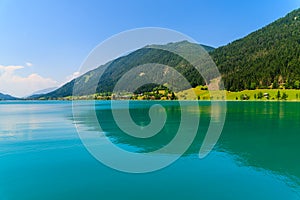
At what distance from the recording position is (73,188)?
17484mm

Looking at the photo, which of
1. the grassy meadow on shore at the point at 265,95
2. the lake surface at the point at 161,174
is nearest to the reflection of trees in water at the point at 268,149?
the lake surface at the point at 161,174

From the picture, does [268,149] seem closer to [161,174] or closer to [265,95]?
[161,174]

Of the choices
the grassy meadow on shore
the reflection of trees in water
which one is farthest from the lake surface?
the grassy meadow on shore

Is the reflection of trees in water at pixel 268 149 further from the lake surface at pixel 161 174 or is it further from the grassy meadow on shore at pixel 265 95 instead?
the grassy meadow on shore at pixel 265 95

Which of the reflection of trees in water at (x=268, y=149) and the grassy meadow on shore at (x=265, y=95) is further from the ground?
the grassy meadow on shore at (x=265, y=95)

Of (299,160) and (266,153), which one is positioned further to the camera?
(266,153)

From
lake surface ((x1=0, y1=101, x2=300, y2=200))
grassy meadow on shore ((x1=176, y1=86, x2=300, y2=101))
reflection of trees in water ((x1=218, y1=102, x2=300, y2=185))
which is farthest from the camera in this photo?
grassy meadow on shore ((x1=176, y1=86, x2=300, y2=101))

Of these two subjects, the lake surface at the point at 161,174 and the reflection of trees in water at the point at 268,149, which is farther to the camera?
the reflection of trees in water at the point at 268,149

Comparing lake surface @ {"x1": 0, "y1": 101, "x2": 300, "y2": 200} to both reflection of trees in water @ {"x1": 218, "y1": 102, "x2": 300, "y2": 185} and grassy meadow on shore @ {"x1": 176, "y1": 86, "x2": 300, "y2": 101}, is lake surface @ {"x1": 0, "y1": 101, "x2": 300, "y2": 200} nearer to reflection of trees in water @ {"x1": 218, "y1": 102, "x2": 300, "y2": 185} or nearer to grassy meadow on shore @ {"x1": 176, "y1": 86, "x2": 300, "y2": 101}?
reflection of trees in water @ {"x1": 218, "y1": 102, "x2": 300, "y2": 185}

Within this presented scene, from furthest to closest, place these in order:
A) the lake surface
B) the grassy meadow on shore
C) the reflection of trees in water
→ the grassy meadow on shore → the reflection of trees in water → the lake surface

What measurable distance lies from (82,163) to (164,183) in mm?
9602

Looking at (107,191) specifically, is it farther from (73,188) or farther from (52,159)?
(52,159)

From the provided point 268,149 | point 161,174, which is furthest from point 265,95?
point 161,174

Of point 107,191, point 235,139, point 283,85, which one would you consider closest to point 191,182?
point 107,191
